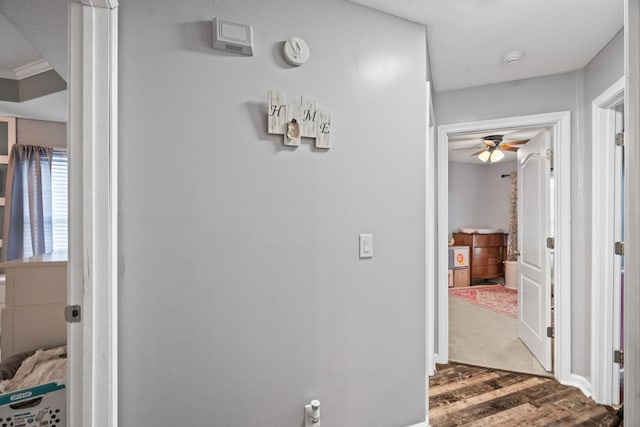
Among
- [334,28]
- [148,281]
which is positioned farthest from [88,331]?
[334,28]

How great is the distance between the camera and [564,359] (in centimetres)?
251

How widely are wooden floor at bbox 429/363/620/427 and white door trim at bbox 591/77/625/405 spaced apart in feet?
0.71

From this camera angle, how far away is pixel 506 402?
2246 mm

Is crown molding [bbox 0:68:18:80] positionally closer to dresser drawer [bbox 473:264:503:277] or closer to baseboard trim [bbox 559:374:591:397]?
baseboard trim [bbox 559:374:591:397]

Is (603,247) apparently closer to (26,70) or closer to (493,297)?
(493,297)

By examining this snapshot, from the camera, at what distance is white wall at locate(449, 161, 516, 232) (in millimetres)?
6879

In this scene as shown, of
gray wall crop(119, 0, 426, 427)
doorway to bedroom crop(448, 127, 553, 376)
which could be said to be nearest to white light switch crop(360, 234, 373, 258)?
gray wall crop(119, 0, 426, 427)

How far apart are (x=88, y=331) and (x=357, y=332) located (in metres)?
1.16

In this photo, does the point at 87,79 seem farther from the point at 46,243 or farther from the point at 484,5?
the point at 46,243

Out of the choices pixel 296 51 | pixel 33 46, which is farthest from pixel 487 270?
pixel 33 46

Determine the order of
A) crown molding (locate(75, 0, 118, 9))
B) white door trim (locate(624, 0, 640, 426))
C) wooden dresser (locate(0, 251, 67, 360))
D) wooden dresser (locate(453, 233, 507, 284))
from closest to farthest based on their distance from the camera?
white door trim (locate(624, 0, 640, 426)) → crown molding (locate(75, 0, 118, 9)) → wooden dresser (locate(0, 251, 67, 360)) → wooden dresser (locate(453, 233, 507, 284))

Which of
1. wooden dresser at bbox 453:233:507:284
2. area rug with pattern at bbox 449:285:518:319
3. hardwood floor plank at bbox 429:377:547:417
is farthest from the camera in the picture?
wooden dresser at bbox 453:233:507:284

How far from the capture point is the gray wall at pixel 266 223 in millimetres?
1279

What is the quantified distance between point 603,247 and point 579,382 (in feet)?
3.41
